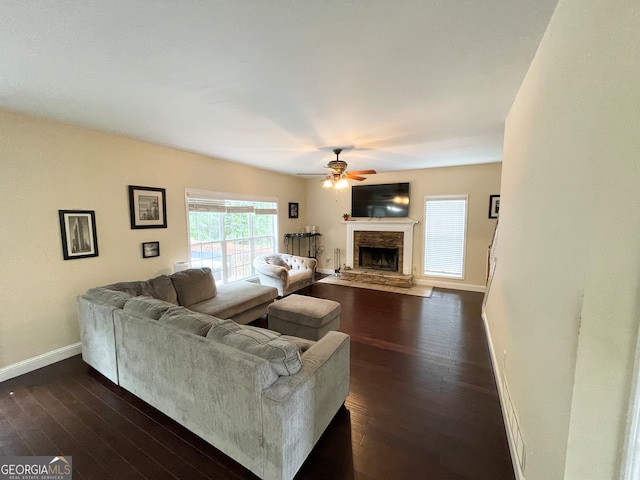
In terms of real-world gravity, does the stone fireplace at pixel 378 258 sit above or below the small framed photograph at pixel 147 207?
below

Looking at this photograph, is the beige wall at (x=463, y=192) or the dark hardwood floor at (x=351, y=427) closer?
the dark hardwood floor at (x=351, y=427)

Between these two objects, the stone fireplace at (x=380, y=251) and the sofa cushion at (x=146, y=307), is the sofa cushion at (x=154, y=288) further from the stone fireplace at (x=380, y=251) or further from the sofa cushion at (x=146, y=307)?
the stone fireplace at (x=380, y=251)

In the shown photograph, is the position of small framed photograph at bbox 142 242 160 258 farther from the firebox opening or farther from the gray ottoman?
the firebox opening

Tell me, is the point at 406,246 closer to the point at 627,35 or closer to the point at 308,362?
the point at 308,362

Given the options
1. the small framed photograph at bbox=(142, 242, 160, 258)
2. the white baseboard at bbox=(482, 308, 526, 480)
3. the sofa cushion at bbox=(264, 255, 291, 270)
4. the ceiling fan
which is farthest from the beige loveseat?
the white baseboard at bbox=(482, 308, 526, 480)

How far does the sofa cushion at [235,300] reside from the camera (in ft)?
10.4

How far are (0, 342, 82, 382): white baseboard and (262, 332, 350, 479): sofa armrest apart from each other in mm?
2937

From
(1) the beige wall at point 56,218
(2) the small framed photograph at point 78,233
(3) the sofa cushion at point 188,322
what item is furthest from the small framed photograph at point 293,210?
(3) the sofa cushion at point 188,322

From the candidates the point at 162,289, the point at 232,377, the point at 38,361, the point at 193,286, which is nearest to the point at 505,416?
the point at 232,377

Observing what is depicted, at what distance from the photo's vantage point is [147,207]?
358cm

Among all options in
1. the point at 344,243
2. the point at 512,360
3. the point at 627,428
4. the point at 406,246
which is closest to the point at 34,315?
the point at 627,428

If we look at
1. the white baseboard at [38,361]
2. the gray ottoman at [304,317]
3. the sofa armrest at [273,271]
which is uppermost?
the sofa armrest at [273,271]

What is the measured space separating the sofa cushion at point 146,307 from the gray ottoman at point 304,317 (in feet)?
4.41

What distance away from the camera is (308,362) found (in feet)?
5.55
